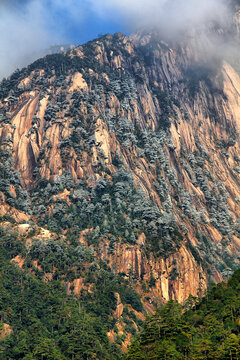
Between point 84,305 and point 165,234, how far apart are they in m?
43.7

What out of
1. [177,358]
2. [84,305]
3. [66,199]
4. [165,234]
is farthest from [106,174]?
[177,358]

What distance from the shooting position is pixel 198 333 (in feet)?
294

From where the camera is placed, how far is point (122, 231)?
15388 cm

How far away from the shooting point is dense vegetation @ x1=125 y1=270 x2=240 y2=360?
257 feet

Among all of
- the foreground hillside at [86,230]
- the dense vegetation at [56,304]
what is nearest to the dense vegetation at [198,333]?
the dense vegetation at [56,304]

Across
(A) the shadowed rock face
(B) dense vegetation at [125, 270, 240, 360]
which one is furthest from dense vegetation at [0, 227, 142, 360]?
(B) dense vegetation at [125, 270, 240, 360]

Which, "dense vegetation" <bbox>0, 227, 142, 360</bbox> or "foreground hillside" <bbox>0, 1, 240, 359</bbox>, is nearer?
"dense vegetation" <bbox>0, 227, 142, 360</bbox>

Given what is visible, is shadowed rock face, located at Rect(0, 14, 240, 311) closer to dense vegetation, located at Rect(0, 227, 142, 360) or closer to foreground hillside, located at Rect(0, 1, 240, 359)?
foreground hillside, located at Rect(0, 1, 240, 359)

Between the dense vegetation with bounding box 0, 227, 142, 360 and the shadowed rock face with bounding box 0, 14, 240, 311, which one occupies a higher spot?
the shadowed rock face with bounding box 0, 14, 240, 311

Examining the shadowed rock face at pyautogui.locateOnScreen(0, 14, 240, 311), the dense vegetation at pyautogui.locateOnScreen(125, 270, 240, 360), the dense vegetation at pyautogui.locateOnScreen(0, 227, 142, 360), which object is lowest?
the dense vegetation at pyautogui.locateOnScreen(125, 270, 240, 360)

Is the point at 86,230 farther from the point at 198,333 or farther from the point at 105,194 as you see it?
the point at 198,333

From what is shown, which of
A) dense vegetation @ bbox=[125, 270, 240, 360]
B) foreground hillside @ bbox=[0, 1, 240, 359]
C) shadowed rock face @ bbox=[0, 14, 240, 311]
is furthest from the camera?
shadowed rock face @ bbox=[0, 14, 240, 311]

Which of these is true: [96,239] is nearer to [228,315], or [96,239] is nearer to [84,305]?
[84,305]

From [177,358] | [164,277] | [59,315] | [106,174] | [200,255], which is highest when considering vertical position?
[106,174]
